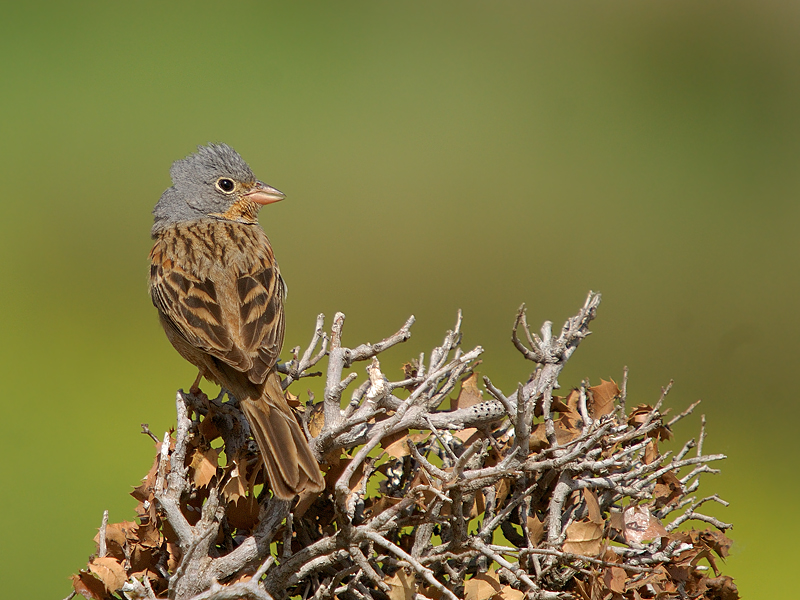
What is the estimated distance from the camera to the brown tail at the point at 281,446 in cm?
219

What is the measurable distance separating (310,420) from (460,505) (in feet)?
2.16

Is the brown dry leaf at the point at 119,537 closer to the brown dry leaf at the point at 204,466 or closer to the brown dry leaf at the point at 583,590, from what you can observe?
the brown dry leaf at the point at 204,466

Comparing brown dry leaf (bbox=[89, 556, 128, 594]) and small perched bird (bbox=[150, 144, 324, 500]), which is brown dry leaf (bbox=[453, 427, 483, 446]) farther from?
brown dry leaf (bbox=[89, 556, 128, 594])

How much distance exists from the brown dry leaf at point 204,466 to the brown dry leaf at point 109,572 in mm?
286

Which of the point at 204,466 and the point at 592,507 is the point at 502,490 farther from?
the point at 204,466

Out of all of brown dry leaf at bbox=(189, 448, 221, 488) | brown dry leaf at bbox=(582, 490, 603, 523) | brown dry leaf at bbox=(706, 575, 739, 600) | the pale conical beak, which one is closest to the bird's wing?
brown dry leaf at bbox=(189, 448, 221, 488)

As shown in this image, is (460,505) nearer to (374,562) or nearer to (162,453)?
(374,562)

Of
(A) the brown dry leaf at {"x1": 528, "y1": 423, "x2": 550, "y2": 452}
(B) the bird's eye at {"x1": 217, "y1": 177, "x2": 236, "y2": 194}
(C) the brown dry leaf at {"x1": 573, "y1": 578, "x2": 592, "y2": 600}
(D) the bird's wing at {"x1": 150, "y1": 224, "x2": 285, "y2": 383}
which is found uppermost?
(B) the bird's eye at {"x1": 217, "y1": 177, "x2": 236, "y2": 194}

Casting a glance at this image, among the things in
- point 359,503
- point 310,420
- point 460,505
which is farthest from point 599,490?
point 310,420

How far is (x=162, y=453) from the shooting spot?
2.31m

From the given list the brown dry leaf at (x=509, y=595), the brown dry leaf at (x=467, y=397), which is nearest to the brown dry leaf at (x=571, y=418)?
the brown dry leaf at (x=467, y=397)

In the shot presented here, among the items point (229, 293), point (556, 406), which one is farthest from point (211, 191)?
point (556, 406)

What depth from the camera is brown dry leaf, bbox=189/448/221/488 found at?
2324mm

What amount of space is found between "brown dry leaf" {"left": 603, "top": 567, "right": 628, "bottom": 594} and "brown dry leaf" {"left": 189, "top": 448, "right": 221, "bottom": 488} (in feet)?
3.55
